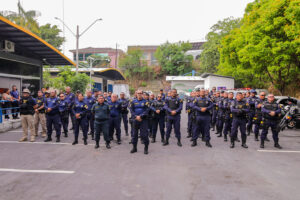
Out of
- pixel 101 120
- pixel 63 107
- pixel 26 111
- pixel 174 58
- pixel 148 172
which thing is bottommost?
pixel 148 172

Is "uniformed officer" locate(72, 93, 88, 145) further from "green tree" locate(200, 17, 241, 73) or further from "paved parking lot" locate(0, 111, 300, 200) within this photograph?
"green tree" locate(200, 17, 241, 73)

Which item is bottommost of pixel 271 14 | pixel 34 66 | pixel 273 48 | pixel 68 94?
pixel 68 94

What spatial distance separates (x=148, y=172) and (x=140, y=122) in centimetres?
208

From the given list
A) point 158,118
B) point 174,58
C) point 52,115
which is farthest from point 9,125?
point 174,58

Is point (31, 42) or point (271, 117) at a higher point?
point (31, 42)

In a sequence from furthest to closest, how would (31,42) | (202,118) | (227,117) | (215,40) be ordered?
(215,40)
(31,42)
(227,117)
(202,118)

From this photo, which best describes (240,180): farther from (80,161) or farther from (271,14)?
(271,14)

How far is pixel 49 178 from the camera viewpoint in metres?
4.84

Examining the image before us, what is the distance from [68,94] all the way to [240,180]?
797cm

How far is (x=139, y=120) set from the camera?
6934 millimetres

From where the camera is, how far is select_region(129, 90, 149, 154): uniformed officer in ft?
22.6

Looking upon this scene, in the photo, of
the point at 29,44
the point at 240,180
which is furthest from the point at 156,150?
the point at 29,44

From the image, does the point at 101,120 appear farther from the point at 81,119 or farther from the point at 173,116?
the point at 173,116

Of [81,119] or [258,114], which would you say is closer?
[81,119]
